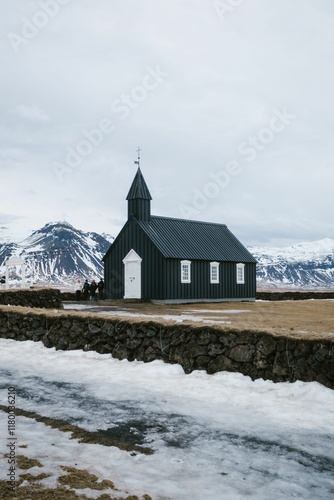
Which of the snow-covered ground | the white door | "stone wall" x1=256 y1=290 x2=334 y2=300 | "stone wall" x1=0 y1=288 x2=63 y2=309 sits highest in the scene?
the white door

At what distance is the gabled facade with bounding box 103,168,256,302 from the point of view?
3700 cm

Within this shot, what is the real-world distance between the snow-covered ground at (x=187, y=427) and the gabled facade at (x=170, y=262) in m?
23.5

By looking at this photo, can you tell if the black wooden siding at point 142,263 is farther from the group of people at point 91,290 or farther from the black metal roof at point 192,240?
the group of people at point 91,290

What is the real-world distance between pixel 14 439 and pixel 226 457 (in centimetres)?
305

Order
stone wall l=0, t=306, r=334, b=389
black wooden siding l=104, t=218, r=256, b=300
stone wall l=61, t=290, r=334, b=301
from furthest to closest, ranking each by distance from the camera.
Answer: stone wall l=61, t=290, r=334, b=301 < black wooden siding l=104, t=218, r=256, b=300 < stone wall l=0, t=306, r=334, b=389

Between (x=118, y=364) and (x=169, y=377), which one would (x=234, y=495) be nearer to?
(x=169, y=377)

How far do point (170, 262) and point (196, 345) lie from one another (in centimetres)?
2426

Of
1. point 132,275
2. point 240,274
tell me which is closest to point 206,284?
point 240,274

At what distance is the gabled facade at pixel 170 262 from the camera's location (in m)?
37.0

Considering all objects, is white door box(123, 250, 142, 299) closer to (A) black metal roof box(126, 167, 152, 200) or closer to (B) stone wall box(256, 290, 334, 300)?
(A) black metal roof box(126, 167, 152, 200)

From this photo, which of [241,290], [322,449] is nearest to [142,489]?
[322,449]

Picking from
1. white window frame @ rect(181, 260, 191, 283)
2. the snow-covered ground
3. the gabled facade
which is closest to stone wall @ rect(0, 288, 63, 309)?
the gabled facade

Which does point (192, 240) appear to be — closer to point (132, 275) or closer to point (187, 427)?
point (132, 275)

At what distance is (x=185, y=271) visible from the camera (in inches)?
1494
